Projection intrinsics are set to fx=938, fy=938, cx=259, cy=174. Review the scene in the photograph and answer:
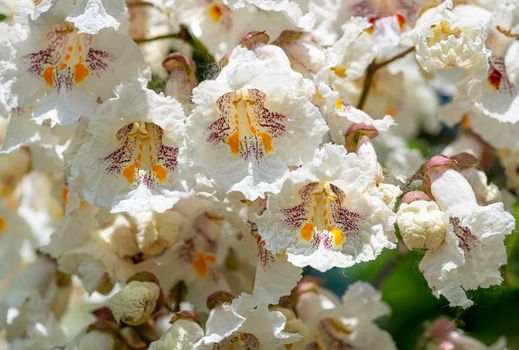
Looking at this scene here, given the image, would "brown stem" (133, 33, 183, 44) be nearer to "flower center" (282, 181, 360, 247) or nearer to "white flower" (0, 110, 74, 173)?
"white flower" (0, 110, 74, 173)

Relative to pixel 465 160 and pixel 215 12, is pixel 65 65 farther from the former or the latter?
pixel 465 160

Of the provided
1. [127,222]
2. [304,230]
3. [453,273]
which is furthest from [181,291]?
[453,273]

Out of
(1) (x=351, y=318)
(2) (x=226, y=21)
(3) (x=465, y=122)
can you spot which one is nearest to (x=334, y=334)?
(1) (x=351, y=318)

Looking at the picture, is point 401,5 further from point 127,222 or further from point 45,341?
point 45,341

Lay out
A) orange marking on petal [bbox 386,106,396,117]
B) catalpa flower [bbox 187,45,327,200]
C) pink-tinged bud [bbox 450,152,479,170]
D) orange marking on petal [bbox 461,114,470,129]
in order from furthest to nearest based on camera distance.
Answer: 1. orange marking on petal [bbox 386,106,396,117]
2. orange marking on petal [bbox 461,114,470,129]
3. pink-tinged bud [bbox 450,152,479,170]
4. catalpa flower [bbox 187,45,327,200]

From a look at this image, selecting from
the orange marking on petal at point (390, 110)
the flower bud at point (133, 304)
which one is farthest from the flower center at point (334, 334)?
the orange marking on petal at point (390, 110)

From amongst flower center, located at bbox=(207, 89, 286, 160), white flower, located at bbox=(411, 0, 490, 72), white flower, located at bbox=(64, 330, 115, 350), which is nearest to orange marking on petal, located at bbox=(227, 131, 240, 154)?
flower center, located at bbox=(207, 89, 286, 160)
